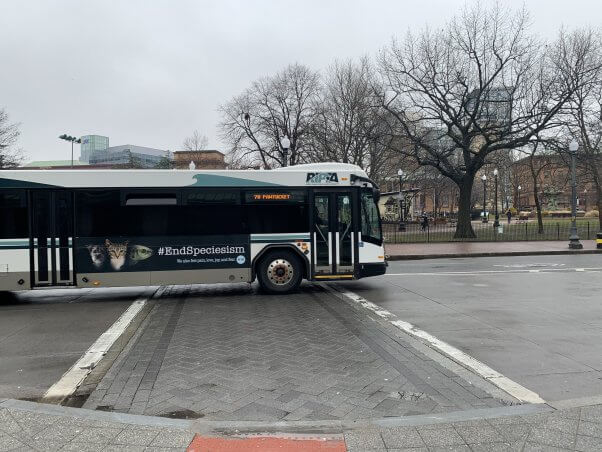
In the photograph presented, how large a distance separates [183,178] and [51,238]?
3.15m

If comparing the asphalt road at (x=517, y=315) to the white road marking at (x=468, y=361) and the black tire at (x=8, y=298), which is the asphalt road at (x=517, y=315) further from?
the black tire at (x=8, y=298)

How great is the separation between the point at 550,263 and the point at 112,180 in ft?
54.3

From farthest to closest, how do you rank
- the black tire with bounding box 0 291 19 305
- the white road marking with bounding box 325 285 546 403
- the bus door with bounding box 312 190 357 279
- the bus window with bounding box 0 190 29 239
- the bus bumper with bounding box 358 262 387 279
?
1. the bus bumper with bounding box 358 262 387 279
2. the bus door with bounding box 312 190 357 279
3. the black tire with bounding box 0 291 19 305
4. the bus window with bounding box 0 190 29 239
5. the white road marking with bounding box 325 285 546 403

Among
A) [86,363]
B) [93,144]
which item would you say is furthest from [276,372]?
[93,144]

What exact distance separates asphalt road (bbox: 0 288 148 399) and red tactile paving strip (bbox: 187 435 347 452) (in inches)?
90.7

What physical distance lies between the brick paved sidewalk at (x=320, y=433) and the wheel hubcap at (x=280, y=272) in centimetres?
723

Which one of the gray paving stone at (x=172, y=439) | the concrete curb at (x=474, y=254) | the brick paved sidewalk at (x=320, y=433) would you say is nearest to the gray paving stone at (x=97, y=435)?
the brick paved sidewalk at (x=320, y=433)

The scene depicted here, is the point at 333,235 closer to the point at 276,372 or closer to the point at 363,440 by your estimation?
the point at 276,372

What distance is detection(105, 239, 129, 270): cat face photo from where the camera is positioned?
35.1 feet

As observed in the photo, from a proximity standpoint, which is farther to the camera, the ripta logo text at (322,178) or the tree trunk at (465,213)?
the tree trunk at (465,213)

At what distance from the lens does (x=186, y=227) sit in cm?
1102

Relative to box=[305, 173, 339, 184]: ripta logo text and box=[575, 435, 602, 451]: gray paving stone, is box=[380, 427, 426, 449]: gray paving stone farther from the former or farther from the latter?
box=[305, 173, 339, 184]: ripta logo text

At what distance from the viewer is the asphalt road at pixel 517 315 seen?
5.59m

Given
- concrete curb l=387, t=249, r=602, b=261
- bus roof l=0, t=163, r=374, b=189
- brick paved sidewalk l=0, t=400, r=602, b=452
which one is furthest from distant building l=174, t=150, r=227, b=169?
brick paved sidewalk l=0, t=400, r=602, b=452
